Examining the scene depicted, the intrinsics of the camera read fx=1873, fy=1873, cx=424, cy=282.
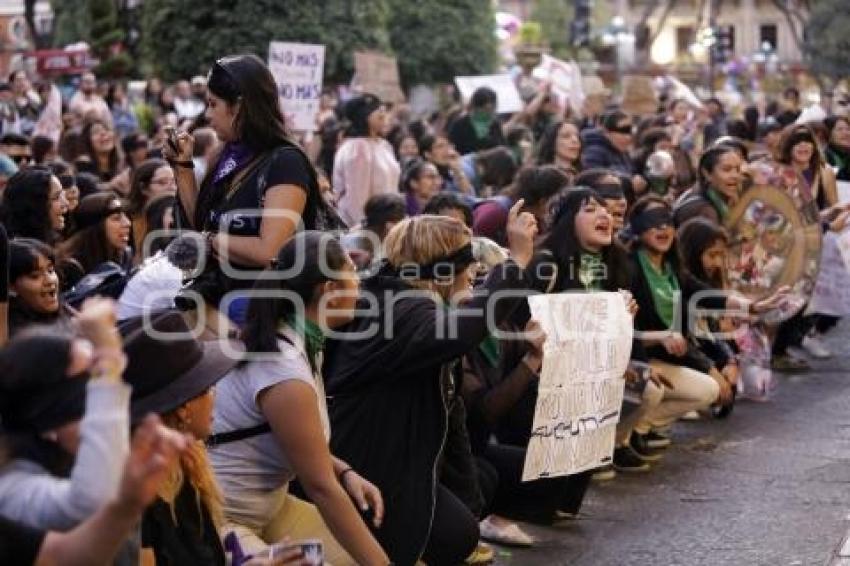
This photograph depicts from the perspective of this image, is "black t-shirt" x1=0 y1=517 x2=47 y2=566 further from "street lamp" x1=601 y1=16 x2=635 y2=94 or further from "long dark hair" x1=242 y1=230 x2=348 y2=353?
"street lamp" x1=601 y1=16 x2=635 y2=94

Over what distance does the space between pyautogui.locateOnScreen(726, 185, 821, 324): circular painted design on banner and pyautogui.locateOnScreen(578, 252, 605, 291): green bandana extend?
2.38 meters

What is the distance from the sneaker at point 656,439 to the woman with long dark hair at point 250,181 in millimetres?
3892

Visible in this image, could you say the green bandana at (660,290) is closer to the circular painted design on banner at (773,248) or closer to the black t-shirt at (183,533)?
the circular painted design on banner at (773,248)

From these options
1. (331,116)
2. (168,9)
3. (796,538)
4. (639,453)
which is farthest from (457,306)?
(168,9)

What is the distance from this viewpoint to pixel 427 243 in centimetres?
662

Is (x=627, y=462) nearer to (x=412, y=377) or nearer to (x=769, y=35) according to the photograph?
(x=412, y=377)

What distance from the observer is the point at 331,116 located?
20.5 metres

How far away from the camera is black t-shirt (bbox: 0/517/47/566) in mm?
3748

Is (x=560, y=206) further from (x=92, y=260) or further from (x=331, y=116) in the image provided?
(x=331, y=116)

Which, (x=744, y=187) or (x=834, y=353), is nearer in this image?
(x=744, y=187)

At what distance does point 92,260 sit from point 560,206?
223cm

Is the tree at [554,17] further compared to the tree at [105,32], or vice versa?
the tree at [554,17]

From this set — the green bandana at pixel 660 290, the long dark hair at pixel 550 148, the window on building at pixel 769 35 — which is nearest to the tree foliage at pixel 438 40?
the long dark hair at pixel 550 148

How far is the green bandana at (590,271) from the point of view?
29.3ft
